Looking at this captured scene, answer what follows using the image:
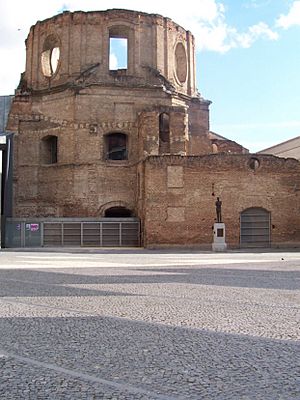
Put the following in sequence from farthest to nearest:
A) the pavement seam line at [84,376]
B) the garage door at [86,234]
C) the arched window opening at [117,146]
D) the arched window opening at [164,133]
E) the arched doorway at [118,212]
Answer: the arched window opening at [117,146] < the arched doorway at [118,212] < the arched window opening at [164,133] < the garage door at [86,234] < the pavement seam line at [84,376]

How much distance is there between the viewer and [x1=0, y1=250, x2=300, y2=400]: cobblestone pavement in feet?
11.4

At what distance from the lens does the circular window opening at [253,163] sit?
26125 millimetres

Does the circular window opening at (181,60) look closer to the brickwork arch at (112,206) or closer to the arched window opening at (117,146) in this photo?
the arched window opening at (117,146)

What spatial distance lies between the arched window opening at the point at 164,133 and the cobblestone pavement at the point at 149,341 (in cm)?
2082

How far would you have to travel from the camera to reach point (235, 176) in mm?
25906

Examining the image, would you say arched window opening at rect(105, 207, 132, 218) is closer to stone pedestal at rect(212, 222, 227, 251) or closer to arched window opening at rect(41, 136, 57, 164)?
arched window opening at rect(41, 136, 57, 164)

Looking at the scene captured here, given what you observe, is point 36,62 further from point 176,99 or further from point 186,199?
point 186,199

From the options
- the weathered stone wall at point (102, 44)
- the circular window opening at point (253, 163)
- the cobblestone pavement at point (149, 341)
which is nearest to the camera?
the cobblestone pavement at point (149, 341)

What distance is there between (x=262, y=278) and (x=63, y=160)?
22.0 m

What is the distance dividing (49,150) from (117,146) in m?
4.26

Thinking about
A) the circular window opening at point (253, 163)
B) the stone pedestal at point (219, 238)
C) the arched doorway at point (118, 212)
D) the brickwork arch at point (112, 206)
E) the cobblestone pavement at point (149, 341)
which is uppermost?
Result: the circular window opening at point (253, 163)

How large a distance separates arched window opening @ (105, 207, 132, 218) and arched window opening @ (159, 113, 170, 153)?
405cm

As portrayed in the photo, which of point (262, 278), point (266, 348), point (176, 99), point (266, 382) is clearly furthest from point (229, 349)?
point (176, 99)

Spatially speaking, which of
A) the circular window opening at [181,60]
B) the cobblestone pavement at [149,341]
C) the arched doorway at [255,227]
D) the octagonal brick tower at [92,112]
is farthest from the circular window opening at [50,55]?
the cobblestone pavement at [149,341]
